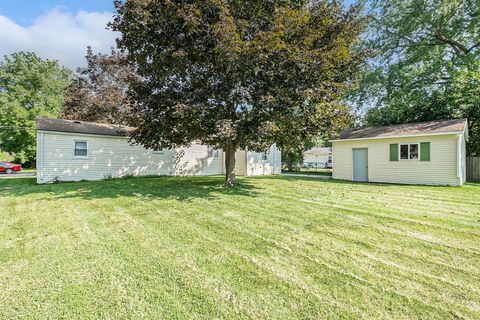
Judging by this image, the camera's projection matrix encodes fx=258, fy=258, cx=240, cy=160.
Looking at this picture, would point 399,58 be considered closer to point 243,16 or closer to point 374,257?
point 243,16

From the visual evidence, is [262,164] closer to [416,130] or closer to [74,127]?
[416,130]

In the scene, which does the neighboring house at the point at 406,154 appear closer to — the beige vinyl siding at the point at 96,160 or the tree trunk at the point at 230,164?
the tree trunk at the point at 230,164

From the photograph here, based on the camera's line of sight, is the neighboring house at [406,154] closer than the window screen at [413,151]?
Yes

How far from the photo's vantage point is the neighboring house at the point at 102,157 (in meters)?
12.6

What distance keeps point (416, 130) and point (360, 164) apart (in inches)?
123

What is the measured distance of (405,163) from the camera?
12.9m

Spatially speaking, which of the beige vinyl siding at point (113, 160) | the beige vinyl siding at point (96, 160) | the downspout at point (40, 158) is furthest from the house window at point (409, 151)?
the downspout at point (40, 158)

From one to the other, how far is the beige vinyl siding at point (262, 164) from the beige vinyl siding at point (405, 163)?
17.7ft

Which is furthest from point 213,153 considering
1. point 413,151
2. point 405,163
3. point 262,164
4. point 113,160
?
point 413,151

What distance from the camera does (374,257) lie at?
11.6 feet

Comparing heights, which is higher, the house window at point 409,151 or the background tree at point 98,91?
the background tree at point 98,91

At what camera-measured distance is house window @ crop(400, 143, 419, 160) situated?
1264 cm

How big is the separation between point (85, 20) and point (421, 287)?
21564mm

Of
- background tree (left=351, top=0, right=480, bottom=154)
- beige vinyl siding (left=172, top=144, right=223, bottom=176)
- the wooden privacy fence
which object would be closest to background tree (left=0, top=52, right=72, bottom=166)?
beige vinyl siding (left=172, top=144, right=223, bottom=176)
